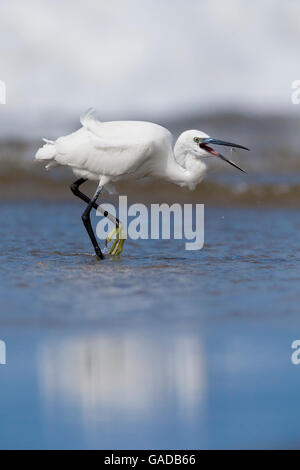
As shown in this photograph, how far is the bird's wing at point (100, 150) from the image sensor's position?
26.6 ft

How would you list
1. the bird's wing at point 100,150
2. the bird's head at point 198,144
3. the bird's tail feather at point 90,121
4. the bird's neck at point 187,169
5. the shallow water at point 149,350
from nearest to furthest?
the shallow water at point 149,350, the bird's wing at point 100,150, the bird's tail feather at point 90,121, the bird's head at point 198,144, the bird's neck at point 187,169

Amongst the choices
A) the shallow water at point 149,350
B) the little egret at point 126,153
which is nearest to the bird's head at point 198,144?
the little egret at point 126,153

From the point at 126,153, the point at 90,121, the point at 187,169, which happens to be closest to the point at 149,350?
the point at 126,153

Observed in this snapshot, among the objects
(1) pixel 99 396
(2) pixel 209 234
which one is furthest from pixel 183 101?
(1) pixel 99 396

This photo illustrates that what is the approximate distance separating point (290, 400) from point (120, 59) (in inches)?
702

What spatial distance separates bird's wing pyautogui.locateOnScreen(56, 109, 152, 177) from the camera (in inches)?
319

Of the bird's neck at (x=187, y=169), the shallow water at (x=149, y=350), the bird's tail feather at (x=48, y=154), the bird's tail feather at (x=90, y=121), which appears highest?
the bird's tail feather at (x=90, y=121)

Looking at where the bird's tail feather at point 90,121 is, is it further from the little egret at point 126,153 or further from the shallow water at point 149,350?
the shallow water at point 149,350

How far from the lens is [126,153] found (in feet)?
26.7

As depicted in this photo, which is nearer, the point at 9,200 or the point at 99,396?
the point at 99,396

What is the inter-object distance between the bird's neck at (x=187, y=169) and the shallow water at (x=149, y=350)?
764mm

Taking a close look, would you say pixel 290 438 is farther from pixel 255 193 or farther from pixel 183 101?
pixel 183 101

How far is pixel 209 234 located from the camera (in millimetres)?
10406

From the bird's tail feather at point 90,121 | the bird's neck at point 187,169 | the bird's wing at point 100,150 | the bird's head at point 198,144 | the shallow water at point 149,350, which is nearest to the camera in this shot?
the shallow water at point 149,350
